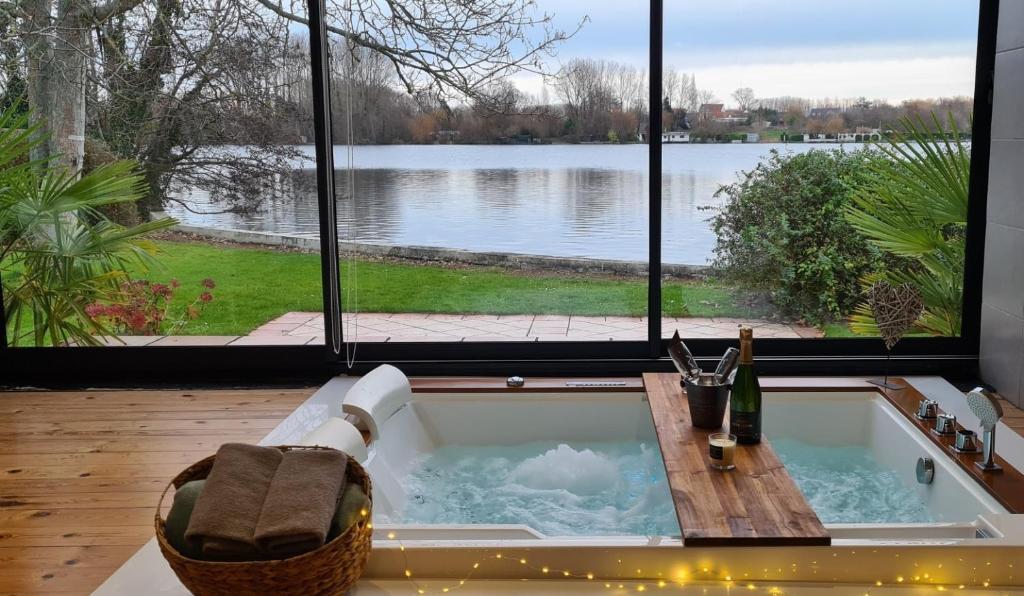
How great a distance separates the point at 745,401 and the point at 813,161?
1.88 meters

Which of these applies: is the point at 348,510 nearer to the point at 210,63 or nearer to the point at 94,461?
the point at 94,461

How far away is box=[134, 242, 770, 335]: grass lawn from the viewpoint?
14.8ft

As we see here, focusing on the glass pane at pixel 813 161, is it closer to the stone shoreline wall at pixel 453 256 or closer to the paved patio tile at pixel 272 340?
the stone shoreline wall at pixel 453 256

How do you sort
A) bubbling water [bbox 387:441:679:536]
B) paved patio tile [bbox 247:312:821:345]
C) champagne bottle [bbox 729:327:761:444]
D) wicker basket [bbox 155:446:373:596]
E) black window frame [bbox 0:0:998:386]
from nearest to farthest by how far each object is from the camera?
wicker basket [bbox 155:446:373:596], champagne bottle [bbox 729:327:761:444], bubbling water [bbox 387:441:679:536], black window frame [bbox 0:0:998:386], paved patio tile [bbox 247:312:821:345]

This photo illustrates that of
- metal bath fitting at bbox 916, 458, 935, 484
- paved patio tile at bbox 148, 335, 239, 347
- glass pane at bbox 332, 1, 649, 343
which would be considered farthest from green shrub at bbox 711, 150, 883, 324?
paved patio tile at bbox 148, 335, 239, 347

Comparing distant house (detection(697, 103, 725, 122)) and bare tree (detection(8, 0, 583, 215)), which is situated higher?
bare tree (detection(8, 0, 583, 215))

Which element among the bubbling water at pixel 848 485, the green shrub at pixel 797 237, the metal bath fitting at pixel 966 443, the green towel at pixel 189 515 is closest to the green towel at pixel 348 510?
the green towel at pixel 189 515

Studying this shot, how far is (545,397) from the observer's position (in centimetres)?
379

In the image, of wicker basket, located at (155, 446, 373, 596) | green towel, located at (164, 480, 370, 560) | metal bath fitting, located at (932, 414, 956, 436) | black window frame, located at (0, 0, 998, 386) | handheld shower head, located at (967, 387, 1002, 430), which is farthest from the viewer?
black window frame, located at (0, 0, 998, 386)

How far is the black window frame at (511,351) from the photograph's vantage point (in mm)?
4250

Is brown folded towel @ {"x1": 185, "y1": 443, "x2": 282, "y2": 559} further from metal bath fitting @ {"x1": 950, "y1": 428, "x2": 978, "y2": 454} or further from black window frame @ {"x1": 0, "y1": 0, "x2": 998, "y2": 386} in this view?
black window frame @ {"x1": 0, "y1": 0, "x2": 998, "y2": 386}

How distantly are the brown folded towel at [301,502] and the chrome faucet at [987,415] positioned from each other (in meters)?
1.66

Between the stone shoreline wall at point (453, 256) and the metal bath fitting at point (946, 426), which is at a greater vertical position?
the stone shoreline wall at point (453, 256)

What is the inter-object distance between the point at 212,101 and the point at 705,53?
2187 mm
